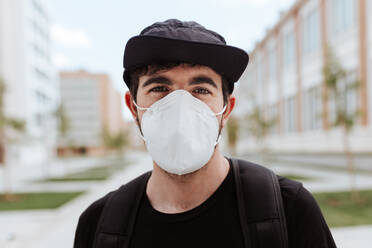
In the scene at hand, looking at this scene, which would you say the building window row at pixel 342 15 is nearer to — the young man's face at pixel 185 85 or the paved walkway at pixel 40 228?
the paved walkway at pixel 40 228

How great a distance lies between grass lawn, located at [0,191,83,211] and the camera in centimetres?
887

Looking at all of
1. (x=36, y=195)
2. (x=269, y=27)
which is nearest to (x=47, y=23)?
(x=269, y=27)

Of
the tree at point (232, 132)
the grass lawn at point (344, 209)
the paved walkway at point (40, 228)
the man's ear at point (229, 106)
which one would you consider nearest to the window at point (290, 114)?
the tree at point (232, 132)

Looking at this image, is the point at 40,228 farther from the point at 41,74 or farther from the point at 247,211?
the point at 41,74

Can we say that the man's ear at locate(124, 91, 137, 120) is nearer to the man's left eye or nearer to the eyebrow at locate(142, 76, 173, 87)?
the eyebrow at locate(142, 76, 173, 87)

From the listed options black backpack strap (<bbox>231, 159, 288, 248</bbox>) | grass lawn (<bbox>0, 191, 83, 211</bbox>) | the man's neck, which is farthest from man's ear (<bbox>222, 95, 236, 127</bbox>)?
grass lawn (<bbox>0, 191, 83, 211</bbox>)

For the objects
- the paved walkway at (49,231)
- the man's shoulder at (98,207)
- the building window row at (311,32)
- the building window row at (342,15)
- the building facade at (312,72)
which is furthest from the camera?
the building window row at (311,32)

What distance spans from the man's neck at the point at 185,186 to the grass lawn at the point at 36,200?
793cm

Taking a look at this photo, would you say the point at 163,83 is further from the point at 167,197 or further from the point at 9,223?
the point at 9,223

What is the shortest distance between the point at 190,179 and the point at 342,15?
1845 centimetres

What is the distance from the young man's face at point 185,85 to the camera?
4.56 feet

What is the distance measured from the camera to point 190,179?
154 centimetres

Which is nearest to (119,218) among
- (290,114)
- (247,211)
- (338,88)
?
(247,211)

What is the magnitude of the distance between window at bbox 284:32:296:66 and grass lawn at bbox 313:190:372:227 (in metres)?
17.0
